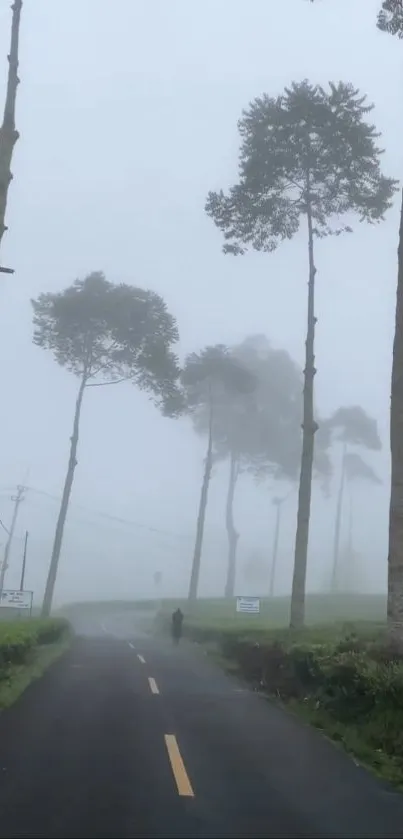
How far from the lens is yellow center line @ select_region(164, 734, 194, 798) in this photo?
7346 millimetres

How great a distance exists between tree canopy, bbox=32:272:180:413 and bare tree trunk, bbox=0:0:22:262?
21.2 metres

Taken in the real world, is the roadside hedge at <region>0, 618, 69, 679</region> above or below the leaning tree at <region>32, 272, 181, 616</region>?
below

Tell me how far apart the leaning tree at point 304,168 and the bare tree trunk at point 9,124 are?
374 inches

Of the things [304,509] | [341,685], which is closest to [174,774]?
[341,685]

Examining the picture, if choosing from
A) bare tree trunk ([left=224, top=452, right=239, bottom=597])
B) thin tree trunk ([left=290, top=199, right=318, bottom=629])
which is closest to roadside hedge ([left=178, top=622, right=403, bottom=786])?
thin tree trunk ([left=290, top=199, right=318, bottom=629])

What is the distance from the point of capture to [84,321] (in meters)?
36.5

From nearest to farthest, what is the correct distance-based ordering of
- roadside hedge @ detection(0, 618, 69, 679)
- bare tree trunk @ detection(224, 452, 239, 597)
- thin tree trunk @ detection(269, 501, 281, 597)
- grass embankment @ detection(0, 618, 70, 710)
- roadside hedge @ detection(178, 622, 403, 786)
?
1. roadside hedge @ detection(178, 622, 403, 786)
2. grass embankment @ detection(0, 618, 70, 710)
3. roadside hedge @ detection(0, 618, 69, 679)
4. bare tree trunk @ detection(224, 452, 239, 597)
5. thin tree trunk @ detection(269, 501, 281, 597)

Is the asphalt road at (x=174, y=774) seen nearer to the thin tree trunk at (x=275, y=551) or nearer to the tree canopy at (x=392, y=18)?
the tree canopy at (x=392, y=18)

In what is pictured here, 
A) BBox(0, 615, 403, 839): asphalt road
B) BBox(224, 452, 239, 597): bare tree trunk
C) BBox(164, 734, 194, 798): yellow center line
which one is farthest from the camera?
BBox(224, 452, 239, 597): bare tree trunk

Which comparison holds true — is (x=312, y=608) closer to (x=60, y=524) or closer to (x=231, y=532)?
(x=231, y=532)

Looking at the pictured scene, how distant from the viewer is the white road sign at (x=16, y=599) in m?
35.9

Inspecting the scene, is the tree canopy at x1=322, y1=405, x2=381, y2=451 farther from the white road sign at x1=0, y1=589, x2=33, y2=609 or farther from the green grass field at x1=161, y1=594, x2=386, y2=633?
the white road sign at x1=0, y1=589, x2=33, y2=609

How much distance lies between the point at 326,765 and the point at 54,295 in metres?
31.5

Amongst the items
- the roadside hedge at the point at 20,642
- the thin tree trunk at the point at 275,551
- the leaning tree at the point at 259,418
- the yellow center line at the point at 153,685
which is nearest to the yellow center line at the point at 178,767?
the yellow center line at the point at 153,685
